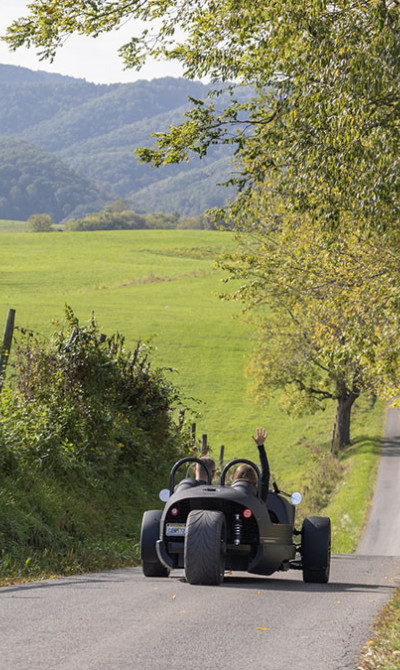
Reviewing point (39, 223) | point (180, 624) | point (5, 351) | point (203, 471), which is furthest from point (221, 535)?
point (39, 223)

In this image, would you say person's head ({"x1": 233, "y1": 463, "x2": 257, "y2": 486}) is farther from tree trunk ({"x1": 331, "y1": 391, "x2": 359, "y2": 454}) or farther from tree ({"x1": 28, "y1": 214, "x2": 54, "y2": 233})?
tree ({"x1": 28, "y1": 214, "x2": 54, "y2": 233})

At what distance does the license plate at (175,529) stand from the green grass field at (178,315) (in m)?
9.66

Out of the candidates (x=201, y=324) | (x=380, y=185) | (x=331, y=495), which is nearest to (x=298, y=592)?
(x=380, y=185)

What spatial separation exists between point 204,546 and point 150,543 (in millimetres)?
1311

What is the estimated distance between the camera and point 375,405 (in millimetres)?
51594

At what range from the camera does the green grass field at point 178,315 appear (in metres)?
45.1

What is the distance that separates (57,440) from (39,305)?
52.8 metres

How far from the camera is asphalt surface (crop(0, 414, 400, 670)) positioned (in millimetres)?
5625

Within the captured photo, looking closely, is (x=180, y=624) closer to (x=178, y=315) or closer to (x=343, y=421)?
(x=343, y=421)

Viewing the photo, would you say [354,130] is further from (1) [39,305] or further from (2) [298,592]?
(1) [39,305]

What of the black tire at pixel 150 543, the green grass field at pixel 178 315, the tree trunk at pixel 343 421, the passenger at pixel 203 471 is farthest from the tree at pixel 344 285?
the tree trunk at pixel 343 421

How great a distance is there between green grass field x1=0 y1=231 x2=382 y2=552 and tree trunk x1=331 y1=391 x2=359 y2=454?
1083mm

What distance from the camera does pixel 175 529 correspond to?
9.58 meters

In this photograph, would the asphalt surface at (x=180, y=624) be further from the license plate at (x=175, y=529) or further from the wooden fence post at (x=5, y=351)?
the wooden fence post at (x=5, y=351)
